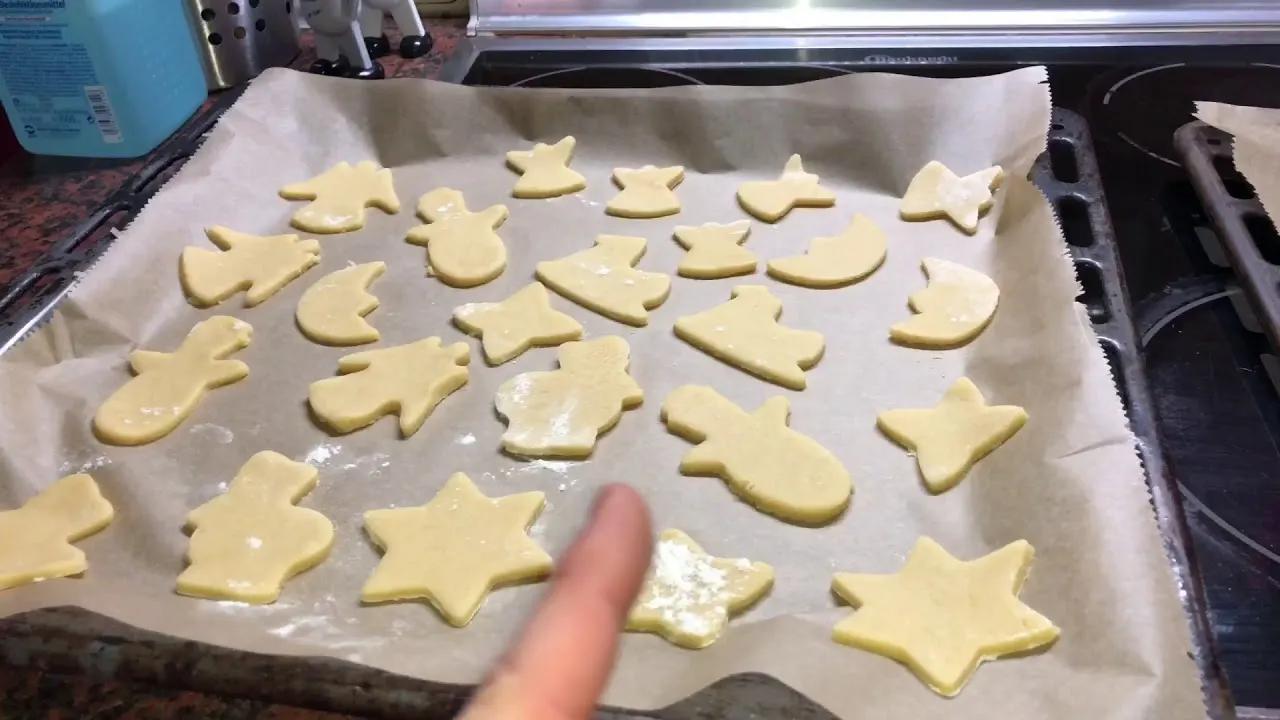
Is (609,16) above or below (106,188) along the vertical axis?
above

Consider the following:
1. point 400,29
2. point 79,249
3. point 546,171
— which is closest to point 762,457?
point 546,171

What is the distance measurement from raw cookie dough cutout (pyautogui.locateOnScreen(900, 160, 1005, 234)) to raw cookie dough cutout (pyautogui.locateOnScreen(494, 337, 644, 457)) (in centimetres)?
41

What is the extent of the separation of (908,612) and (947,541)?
0.11 meters

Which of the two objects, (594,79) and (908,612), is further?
(594,79)

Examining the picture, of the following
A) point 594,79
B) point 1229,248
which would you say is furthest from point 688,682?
point 594,79

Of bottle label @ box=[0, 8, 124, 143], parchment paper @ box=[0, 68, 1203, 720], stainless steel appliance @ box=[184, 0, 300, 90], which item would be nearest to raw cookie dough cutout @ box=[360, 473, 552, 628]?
parchment paper @ box=[0, 68, 1203, 720]

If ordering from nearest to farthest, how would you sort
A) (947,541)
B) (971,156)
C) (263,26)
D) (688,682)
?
(688,682), (947,541), (971,156), (263,26)

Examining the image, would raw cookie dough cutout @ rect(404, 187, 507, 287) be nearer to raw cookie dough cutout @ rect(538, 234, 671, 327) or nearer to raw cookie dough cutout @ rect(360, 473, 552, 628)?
raw cookie dough cutout @ rect(538, 234, 671, 327)

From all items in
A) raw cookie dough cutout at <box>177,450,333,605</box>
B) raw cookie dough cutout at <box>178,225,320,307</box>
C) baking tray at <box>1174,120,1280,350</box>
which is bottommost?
raw cookie dough cutout at <box>177,450,333,605</box>

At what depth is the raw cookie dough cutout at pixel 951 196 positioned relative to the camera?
1.12 m

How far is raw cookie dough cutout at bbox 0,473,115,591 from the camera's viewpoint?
2.48 feet

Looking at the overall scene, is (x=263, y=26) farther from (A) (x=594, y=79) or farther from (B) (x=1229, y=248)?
(B) (x=1229, y=248)

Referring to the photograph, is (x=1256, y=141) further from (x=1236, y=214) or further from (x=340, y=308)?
(x=340, y=308)

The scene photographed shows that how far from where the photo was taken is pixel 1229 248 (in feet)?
3.25
